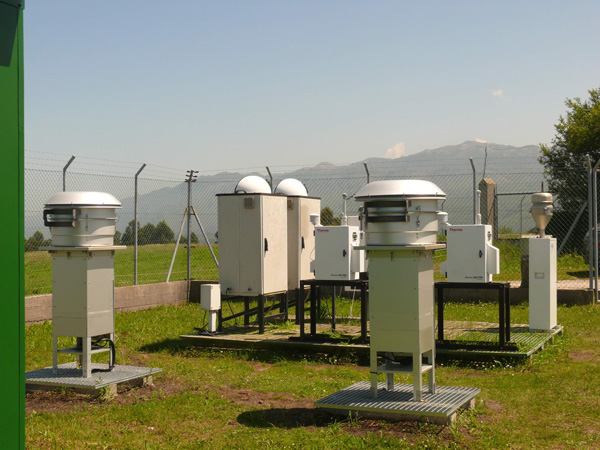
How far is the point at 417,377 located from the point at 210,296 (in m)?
4.57

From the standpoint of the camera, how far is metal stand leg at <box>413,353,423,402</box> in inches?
236

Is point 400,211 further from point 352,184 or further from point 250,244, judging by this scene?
point 352,184

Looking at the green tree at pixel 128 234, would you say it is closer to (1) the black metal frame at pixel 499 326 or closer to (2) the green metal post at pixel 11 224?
(1) the black metal frame at pixel 499 326

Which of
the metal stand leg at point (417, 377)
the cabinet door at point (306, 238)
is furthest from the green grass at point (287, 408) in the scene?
the cabinet door at point (306, 238)

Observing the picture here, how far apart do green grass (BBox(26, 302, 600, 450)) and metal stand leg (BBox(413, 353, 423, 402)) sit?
344 millimetres

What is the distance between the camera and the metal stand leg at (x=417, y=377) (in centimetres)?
600

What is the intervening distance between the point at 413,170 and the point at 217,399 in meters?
9.65

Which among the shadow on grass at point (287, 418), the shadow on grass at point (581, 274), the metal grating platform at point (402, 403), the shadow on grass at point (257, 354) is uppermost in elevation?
the shadow on grass at point (581, 274)

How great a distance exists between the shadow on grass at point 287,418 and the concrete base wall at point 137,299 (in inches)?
239

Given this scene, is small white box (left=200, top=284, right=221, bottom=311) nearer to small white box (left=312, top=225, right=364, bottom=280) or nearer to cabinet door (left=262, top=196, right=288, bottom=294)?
cabinet door (left=262, top=196, right=288, bottom=294)

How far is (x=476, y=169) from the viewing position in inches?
517

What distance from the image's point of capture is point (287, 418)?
6.34 m

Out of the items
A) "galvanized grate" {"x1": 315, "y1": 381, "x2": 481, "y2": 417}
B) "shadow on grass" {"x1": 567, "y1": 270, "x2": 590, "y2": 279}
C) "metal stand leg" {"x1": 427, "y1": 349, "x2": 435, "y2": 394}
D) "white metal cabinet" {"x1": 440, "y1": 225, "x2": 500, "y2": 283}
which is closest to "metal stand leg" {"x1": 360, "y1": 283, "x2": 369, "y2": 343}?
"white metal cabinet" {"x1": 440, "y1": 225, "x2": 500, "y2": 283}

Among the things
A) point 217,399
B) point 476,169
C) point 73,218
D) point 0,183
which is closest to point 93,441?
point 217,399
